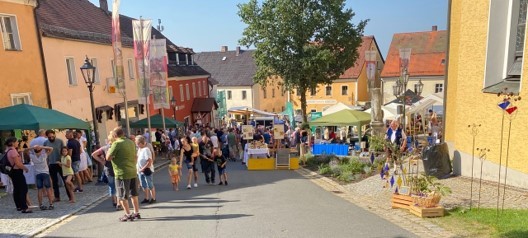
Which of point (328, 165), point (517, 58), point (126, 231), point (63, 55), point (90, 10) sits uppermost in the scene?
point (90, 10)

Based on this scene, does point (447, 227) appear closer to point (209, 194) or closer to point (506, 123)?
point (506, 123)

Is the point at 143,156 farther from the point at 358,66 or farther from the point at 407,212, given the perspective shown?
the point at 358,66

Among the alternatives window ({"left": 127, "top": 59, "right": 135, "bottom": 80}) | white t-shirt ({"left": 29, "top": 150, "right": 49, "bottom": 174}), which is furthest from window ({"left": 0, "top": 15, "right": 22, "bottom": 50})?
window ({"left": 127, "top": 59, "right": 135, "bottom": 80})

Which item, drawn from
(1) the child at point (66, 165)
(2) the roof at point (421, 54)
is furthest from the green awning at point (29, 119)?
(2) the roof at point (421, 54)

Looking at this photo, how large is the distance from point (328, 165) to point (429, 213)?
23.2 feet

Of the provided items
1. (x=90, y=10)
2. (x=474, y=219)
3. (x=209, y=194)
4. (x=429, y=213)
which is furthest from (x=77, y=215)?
(x=90, y=10)

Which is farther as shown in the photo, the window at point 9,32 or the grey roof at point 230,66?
the grey roof at point 230,66

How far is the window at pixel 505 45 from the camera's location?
31.3 feet

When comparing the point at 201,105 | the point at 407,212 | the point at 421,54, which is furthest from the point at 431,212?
the point at 421,54

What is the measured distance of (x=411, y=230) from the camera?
663 cm

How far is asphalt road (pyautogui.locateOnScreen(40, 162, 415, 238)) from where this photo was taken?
21.2 feet

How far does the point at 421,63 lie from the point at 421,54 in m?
1.35

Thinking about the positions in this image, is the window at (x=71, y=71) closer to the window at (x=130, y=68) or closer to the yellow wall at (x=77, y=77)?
the yellow wall at (x=77, y=77)

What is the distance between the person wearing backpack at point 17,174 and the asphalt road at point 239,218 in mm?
1363
